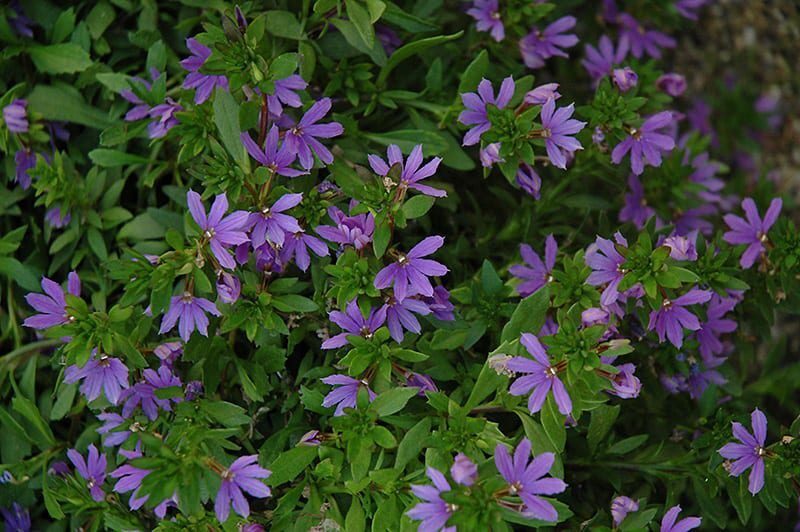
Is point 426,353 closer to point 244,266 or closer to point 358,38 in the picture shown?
point 244,266

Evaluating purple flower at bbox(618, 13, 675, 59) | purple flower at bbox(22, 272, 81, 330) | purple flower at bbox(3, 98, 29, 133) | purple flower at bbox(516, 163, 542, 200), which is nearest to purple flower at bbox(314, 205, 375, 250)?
purple flower at bbox(516, 163, 542, 200)

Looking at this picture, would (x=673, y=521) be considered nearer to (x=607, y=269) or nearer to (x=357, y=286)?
(x=607, y=269)

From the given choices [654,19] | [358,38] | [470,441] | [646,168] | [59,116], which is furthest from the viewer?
[654,19]

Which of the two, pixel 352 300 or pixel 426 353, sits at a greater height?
pixel 352 300

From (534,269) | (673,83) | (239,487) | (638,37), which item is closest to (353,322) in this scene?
(239,487)

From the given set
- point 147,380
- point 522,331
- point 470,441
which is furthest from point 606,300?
point 147,380

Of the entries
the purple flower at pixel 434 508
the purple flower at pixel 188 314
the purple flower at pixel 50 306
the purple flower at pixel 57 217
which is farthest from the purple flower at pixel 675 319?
the purple flower at pixel 57 217
